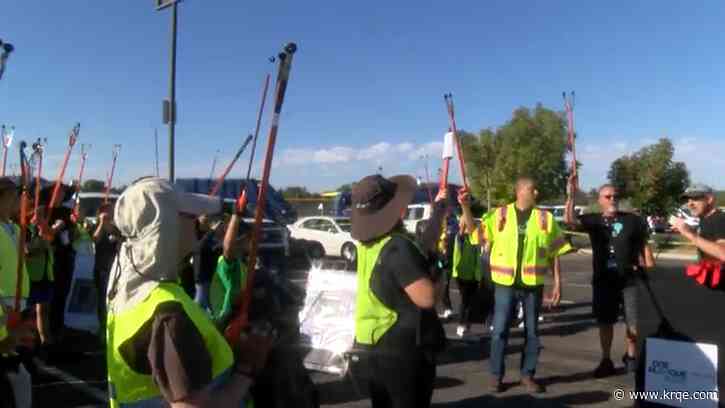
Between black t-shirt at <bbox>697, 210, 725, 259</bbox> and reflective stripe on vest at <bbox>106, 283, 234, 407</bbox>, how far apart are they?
4.45m

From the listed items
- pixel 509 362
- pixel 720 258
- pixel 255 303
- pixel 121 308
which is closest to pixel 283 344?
pixel 255 303

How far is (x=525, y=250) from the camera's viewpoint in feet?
20.1

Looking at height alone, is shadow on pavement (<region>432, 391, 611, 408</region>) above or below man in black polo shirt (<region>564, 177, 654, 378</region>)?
below

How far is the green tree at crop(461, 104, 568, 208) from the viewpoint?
35312 millimetres

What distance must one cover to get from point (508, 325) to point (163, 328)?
4650mm

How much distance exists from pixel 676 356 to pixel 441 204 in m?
2.36

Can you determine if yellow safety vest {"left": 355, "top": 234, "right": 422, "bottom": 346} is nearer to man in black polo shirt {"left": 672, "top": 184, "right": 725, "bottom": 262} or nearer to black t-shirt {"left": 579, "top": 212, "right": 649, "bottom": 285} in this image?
man in black polo shirt {"left": 672, "top": 184, "right": 725, "bottom": 262}

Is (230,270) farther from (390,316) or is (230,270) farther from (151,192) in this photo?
(151,192)

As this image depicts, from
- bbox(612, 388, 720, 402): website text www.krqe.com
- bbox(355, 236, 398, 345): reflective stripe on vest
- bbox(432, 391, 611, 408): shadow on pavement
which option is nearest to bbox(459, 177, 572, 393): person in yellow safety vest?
bbox(432, 391, 611, 408): shadow on pavement

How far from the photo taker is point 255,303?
109 inches

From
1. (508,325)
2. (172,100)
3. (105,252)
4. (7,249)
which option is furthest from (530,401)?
(172,100)

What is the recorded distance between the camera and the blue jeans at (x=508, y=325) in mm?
6082

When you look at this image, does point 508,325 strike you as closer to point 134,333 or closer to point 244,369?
point 244,369

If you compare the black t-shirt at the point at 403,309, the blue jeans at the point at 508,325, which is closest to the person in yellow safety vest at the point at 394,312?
the black t-shirt at the point at 403,309
